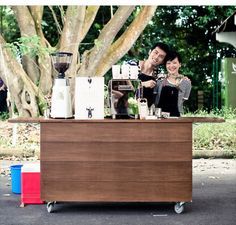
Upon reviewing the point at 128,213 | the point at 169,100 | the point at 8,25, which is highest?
the point at 8,25

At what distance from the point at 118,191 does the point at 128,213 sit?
0.94 feet

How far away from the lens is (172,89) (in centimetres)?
613

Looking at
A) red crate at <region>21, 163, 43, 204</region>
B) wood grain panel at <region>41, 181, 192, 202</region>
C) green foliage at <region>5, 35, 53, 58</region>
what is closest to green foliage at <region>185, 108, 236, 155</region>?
green foliage at <region>5, 35, 53, 58</region>

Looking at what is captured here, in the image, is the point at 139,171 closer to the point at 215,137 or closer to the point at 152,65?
the point at 152,65

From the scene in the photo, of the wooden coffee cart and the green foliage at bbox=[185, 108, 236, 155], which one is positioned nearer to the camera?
the wooden coffee cart

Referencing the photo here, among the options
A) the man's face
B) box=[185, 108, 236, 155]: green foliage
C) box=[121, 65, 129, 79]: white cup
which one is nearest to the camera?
box=[121, 65, 129, 79]: white cup

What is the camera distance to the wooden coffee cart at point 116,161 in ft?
17.6

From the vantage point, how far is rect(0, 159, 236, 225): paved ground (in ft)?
17.0

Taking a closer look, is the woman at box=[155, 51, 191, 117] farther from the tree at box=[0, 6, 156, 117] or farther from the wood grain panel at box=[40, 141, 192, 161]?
the tree at box=[0, 6, 156, 117]

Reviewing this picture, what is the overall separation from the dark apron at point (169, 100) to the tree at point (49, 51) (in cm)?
472

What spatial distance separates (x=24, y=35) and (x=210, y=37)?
18.4ft

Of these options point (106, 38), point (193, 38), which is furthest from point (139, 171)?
point (193, 38)

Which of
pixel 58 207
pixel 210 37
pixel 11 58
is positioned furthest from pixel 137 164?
pixel 210 37

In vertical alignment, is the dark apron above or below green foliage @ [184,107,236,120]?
above
